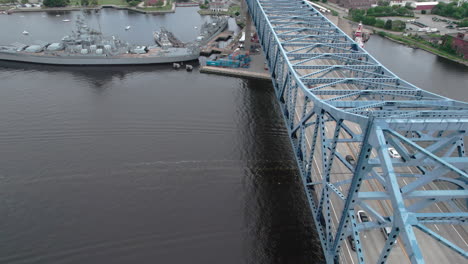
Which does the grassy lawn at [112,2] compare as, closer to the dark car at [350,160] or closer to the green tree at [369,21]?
the green tree at [369,21]

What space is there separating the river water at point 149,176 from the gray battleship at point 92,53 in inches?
516

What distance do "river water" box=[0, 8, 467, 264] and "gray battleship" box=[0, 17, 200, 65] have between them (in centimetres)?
1312

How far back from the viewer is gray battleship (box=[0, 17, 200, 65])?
68250mm

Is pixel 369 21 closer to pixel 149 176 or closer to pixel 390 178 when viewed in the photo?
pixel 149 176

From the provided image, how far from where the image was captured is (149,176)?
108ft

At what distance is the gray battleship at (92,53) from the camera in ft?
224

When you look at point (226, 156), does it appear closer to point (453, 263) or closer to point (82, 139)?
point (82, 139)

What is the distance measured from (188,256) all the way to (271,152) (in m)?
16.8

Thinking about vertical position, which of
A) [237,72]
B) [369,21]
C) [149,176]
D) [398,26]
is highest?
[369,21]

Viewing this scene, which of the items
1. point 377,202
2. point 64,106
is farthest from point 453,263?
point 64,106

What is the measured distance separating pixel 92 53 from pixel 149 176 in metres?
49.6

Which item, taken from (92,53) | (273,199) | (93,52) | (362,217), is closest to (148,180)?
(273,199)

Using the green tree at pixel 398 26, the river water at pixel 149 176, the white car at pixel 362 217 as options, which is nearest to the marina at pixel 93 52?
the river water at pixel 149 176

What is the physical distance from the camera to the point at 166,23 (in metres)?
103
